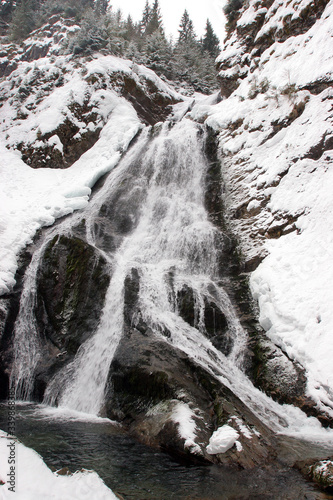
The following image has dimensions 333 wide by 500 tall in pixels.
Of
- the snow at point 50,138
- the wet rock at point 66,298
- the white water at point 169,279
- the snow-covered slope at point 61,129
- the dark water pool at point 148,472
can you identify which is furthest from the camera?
the snow-covered slope at point 61,129

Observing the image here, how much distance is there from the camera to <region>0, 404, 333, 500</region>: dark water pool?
12.8 ft

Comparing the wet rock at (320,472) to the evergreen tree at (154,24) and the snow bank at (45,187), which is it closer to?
the snow bank at (45,187)

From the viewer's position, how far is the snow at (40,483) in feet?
10.0

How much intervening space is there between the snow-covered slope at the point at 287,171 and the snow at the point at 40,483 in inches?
189

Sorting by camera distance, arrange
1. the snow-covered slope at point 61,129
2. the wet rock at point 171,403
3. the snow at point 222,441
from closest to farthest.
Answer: the snow at point 222,441 < the wet rock at point 171,403 < the snow-covered slope at point 61,129

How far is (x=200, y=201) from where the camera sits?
1312cm

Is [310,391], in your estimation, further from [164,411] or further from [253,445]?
[164,411]

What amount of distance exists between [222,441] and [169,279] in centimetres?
543

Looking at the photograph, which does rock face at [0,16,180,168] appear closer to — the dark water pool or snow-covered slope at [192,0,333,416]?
snow-covered slope at [192,0,333,416]

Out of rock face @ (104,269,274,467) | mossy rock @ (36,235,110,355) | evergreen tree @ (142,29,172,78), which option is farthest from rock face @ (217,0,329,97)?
rock face @ (104,269,274,467)

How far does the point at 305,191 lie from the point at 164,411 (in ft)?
24.5

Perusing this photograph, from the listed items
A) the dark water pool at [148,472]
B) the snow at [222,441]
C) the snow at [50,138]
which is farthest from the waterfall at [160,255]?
the snow at [222,441]

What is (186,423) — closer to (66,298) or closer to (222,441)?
(222,441)

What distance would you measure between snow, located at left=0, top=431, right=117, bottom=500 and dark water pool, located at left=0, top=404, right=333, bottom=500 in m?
0.51
